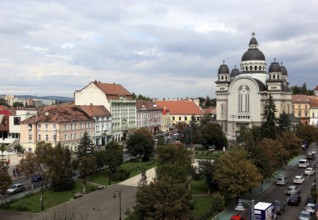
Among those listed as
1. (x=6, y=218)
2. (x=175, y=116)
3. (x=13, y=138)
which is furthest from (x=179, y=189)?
(x=175, y=116)

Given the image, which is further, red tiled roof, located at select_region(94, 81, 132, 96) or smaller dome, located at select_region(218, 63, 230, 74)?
smaller dome, located at select_region(218, 63, 230, 74)

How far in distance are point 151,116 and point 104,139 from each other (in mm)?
31493

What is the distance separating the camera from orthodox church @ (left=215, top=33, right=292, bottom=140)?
3814 inches

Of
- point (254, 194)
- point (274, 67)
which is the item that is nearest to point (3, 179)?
point (254, 194)

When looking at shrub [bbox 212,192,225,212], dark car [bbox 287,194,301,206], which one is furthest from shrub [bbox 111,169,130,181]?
dark car [bbox 287,194,301,206]

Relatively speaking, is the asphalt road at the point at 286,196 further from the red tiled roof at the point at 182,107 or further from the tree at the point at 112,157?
the red tiled roof at the point at 182,107

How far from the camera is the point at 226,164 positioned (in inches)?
1474

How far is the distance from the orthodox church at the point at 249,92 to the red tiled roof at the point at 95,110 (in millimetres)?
32601

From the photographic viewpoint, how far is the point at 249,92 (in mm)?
97500

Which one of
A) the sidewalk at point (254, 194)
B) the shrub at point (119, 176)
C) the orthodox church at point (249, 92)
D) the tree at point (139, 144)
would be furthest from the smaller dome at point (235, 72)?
the shrub at point (119, 176)

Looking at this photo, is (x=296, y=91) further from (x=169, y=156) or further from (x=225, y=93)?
(x=169, y=156)

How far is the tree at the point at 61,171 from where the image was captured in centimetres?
4320

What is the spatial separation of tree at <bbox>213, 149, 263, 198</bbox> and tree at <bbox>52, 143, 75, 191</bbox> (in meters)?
17.1

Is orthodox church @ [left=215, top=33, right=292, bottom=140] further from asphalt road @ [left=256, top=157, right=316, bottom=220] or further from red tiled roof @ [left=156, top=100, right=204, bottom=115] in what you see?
asphalt road @ [left=256, top=157, right=316, bottom=220]
